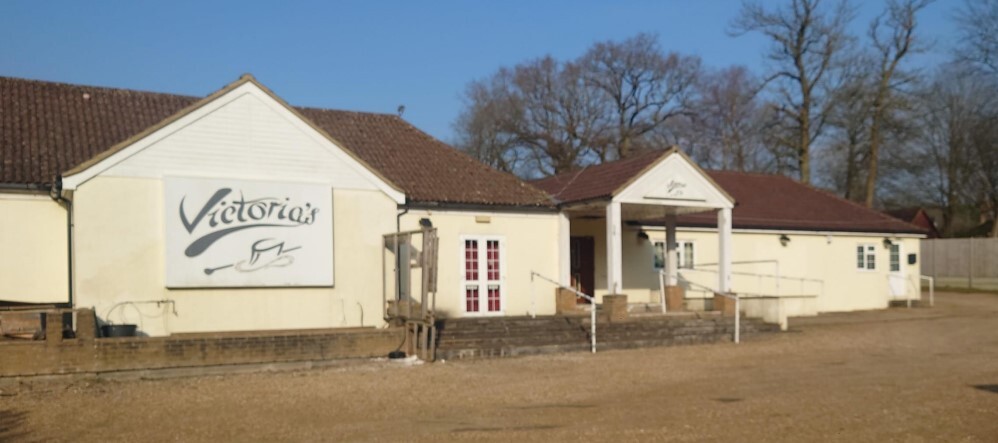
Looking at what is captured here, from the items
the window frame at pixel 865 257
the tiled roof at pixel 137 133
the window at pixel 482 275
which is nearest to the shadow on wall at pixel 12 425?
the tiled roof at pixel 137 133

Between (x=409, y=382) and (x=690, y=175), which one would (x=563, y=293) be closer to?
(x=690, y=175)

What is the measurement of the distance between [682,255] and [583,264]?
323 cm

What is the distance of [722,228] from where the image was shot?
2250 centimetres

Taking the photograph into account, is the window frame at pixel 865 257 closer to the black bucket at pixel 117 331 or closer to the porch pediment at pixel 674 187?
the porch pediment at pixel 674 187

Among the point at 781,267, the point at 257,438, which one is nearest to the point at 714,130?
the point at 781,267

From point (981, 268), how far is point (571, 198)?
25786 mm

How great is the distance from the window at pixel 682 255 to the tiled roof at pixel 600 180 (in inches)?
140

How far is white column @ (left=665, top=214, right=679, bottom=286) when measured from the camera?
23.9 meters

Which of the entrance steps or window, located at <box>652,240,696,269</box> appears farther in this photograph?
window, located at <box>652,240,696,269</box>

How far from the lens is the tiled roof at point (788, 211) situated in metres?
28.0

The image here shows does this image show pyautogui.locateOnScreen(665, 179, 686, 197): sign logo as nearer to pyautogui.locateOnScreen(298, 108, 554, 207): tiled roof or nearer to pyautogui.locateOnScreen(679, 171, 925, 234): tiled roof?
Result: pyautogui.locateOnScreen(298, 108, 554, 207): tiled roof

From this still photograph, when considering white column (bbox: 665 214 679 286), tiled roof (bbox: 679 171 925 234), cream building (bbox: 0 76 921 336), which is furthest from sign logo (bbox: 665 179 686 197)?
tiled roof (bbox: 679 171 925 234)

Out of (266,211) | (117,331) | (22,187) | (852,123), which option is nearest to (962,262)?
(852,123)

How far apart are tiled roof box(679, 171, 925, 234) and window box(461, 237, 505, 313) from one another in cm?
713
